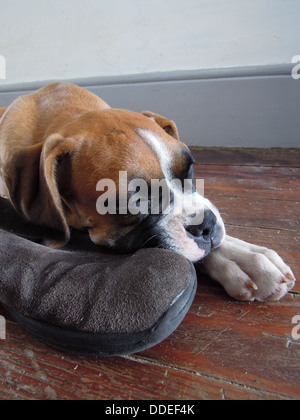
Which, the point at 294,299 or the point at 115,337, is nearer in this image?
the point at 115,337

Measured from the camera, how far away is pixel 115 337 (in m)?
0.90

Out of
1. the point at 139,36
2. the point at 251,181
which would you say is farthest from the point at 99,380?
the point at 139,36

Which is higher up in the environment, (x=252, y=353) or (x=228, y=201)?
(x=252, y=353)

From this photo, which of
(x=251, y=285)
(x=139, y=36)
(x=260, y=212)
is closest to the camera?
(x=251, y=285)

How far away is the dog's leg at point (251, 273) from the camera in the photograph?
3.59 feet

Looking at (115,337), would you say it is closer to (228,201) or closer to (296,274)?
(296,274)

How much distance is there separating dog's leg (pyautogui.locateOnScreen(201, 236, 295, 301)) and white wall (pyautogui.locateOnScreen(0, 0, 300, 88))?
6.63ft

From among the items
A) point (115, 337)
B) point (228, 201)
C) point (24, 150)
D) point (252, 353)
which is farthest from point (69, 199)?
point (228, 201)

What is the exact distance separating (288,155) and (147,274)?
6.58 feet

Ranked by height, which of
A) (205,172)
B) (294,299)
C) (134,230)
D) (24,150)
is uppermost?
(24,150)

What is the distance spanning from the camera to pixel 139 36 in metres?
3.06

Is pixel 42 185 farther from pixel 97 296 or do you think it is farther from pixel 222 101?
pixel 222 101

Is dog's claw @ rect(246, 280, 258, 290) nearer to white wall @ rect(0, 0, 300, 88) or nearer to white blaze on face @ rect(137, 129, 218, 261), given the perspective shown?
white blaze on face @ rect(137, 129, 218, 261)

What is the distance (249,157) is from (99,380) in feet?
7.06
